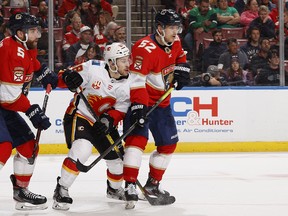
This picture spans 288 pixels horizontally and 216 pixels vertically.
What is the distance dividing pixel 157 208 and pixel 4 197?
1097 millimetres

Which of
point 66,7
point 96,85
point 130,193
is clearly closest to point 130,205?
point 130,193

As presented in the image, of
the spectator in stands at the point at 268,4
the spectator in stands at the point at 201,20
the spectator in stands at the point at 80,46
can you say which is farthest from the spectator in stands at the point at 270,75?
the spectator in stands at the point at 80,46

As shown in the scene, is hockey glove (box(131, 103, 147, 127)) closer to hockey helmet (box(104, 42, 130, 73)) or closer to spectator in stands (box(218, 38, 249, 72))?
hockey helmet (box(104, 42, 130, 73))

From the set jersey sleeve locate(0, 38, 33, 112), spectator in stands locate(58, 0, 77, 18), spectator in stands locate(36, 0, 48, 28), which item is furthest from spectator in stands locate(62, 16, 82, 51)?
A: jersey sleeve locate(0, 38, 33, 112)

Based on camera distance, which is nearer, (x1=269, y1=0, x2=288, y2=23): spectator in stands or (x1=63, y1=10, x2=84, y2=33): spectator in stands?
(x1=63, y1=10, x2=84, y2=33): spectator in stands

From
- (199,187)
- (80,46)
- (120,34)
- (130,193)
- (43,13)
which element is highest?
(43,13)

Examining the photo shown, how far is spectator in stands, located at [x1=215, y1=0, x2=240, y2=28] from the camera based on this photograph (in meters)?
9.45

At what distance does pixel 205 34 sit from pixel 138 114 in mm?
3796

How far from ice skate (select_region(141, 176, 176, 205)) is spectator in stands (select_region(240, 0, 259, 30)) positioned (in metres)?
3.65

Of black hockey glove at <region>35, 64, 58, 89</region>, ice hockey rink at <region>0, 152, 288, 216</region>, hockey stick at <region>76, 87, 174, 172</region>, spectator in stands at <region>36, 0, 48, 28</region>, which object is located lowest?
ice hockey rink at <region>0, 152, 288, 216</region>

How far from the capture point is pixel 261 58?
926 centimetres

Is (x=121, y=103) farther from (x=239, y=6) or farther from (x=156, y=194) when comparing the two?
(x=239, y=6)

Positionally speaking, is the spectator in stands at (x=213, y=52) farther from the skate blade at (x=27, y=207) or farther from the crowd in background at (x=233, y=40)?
the skate blade at (x=27, y=207)

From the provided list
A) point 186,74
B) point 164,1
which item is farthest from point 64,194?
point 164,1
